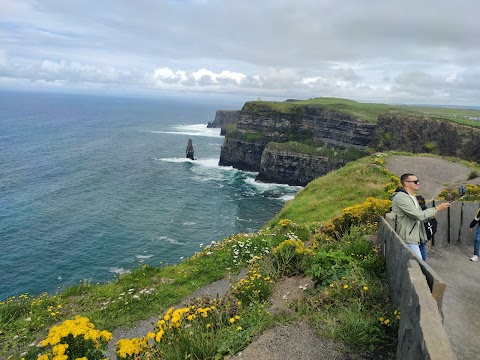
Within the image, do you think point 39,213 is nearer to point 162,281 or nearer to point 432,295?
point 162,281

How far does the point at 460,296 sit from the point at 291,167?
263ft

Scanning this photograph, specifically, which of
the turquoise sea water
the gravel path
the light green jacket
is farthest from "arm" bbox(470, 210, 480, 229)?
the turquoise sea water

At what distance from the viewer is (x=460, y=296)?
28.9ft

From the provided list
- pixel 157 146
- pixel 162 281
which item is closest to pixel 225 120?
pixel 157 146

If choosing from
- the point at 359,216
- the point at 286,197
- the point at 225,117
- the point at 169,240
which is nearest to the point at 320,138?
the point at 286,197

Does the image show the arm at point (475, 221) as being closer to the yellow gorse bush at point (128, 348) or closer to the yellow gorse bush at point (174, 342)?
the yellow gorse bush at point (174, 342)

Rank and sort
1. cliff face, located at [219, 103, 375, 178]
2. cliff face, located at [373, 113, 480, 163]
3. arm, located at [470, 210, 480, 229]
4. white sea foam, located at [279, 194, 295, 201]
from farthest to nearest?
cliff face, located at [219, 103, 375, 178] → white sea foam, located at [279, 194, 295, 201] → cliff face, located at [373, 113, 480, 163] → arm, located at [470, 210, 480, 229]

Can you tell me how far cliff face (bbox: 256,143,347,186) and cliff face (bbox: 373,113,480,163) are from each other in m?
14.2

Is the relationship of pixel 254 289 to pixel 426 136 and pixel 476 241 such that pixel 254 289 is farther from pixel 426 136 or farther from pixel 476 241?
pixel 426 136

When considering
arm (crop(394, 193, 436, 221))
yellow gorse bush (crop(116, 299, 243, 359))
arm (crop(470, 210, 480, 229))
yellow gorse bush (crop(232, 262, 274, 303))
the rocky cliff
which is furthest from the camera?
the rocky cliff

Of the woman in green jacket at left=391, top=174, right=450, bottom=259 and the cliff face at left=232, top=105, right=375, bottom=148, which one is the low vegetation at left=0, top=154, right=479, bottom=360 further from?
the cliff face at left=232, top=105, right=375, bottom=148

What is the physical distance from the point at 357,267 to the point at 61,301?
11.1 metres

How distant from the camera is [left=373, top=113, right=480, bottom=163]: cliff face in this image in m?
61.1

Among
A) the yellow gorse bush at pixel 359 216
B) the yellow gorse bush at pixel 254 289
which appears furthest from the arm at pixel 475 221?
the yellow gorse bush at pixel 254 289
